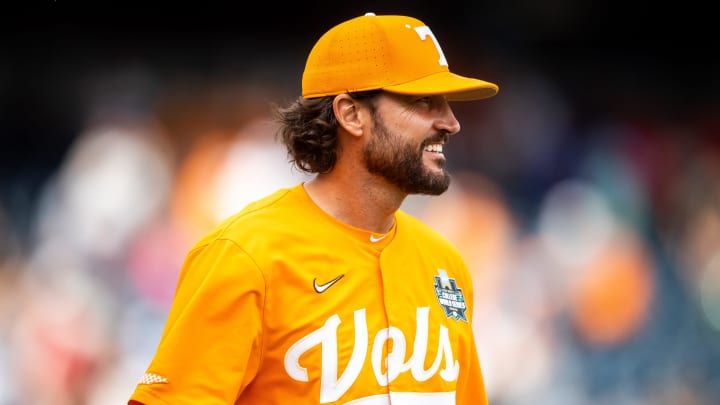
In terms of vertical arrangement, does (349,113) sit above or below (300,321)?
above

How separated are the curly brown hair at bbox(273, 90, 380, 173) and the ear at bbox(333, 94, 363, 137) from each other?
0.06 feet

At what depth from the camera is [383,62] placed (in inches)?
93.7

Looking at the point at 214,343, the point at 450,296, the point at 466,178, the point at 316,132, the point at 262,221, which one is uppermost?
the point at 466,178

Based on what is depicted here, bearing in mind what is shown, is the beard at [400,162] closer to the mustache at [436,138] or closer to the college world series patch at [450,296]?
the mustache at [436,138]

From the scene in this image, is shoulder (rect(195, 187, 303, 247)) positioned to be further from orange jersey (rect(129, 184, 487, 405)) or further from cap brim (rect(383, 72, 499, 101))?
cap brim (rect(383, 72, 499, 101))

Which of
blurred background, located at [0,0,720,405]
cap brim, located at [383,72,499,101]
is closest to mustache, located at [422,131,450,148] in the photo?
cap brim, located at [383,72,499,101]

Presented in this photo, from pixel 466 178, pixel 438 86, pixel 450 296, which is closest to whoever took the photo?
pixel 438 86

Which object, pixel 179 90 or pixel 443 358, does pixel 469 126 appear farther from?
pixel 443 358

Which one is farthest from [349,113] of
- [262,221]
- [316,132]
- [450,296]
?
[450,296]

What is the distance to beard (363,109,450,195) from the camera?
2.37 metres

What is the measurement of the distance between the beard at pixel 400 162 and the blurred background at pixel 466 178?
240cm

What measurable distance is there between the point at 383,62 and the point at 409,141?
20cm

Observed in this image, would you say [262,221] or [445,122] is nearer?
[262,221]

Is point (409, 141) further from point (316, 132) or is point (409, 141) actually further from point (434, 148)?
point (316, 132)
